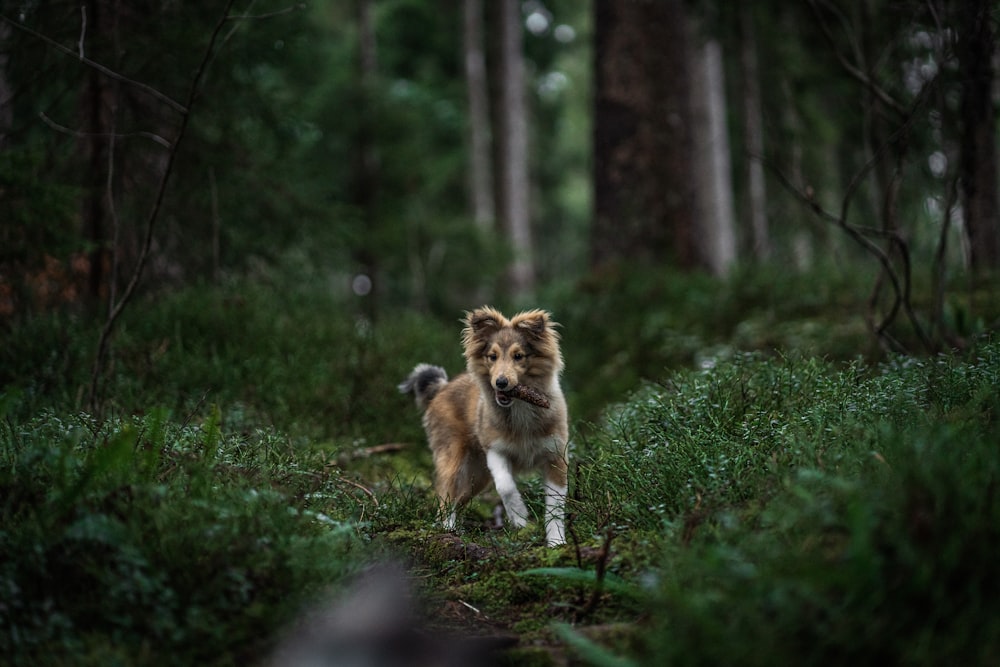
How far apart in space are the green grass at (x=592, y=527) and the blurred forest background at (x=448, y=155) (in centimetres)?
161

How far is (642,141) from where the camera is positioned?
1069cm

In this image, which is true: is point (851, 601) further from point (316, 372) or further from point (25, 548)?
point (316, 372)

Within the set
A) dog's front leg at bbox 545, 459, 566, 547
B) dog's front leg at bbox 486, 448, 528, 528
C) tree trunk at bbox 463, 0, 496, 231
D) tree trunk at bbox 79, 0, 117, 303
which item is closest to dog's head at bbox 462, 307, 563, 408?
dog's front leg at bbox 486, 448, 528, 528

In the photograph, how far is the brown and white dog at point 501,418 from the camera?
5.15 metres

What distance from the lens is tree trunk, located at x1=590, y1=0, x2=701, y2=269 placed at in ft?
34.8

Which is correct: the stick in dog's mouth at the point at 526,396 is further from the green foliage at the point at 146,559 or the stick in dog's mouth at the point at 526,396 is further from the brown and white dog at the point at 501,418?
the green foliage at the point at 146,559

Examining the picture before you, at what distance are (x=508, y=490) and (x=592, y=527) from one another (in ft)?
3.24

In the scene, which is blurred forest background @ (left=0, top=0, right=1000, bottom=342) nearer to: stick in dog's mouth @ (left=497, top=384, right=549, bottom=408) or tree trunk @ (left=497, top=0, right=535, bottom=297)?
tree trunk @ (left=497, top=0, right=535, bottom=297)

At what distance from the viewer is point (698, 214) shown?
11008mm

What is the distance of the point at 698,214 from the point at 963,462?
329 inches

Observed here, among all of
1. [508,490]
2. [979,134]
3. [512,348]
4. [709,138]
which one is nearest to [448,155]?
[709,138]

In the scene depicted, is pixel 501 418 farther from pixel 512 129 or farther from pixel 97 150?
pixel 512 129

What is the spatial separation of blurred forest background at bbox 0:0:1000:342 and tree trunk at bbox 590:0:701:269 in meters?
0.03

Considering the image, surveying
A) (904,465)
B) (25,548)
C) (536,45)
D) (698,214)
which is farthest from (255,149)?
(536,45)
